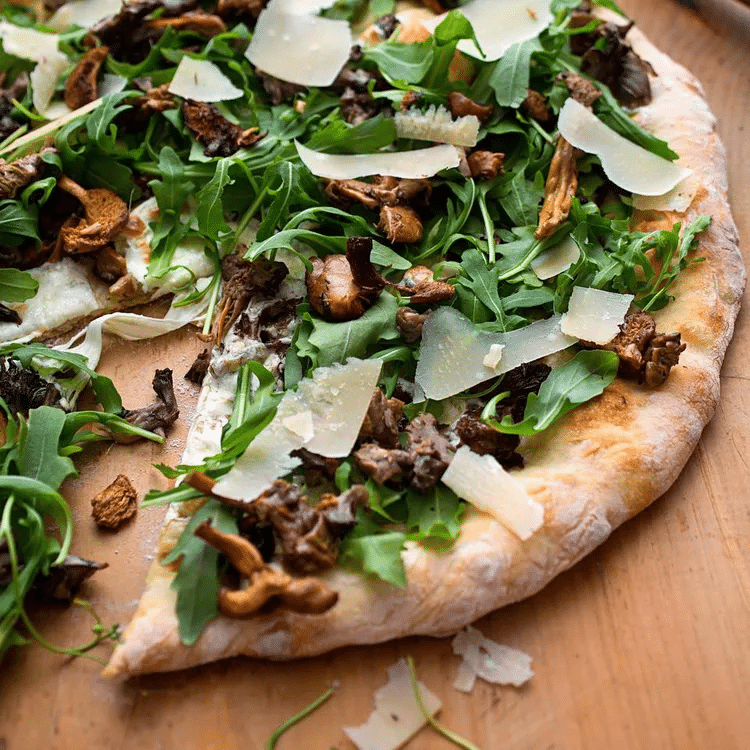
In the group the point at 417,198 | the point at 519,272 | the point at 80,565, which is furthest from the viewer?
the point at 417,198

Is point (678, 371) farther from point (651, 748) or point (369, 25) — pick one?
point (369, 25)

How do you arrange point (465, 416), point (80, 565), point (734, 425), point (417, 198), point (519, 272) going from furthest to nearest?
1. point (417, 198)
2. point (519, 272)
3. point (734, 425)
4. point (465, 416)
5. point (80, 565)

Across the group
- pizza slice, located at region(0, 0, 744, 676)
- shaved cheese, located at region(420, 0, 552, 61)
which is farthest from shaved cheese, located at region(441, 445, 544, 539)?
shaved cheese, located at region(420, 0, 552, 61)

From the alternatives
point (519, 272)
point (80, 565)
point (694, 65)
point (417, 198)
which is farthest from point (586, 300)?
point (694, 65)

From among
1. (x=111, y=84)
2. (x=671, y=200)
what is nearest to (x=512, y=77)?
(x=671, y=200)

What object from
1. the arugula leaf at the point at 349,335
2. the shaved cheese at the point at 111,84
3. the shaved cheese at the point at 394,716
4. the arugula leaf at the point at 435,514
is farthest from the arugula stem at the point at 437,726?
the shaved cheese at the point at 111,84

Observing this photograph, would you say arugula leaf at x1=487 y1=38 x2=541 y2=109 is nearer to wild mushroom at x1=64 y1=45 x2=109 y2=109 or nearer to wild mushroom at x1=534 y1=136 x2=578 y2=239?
wild mushroom at x1=534 y1=136 x2=578 y2=239
